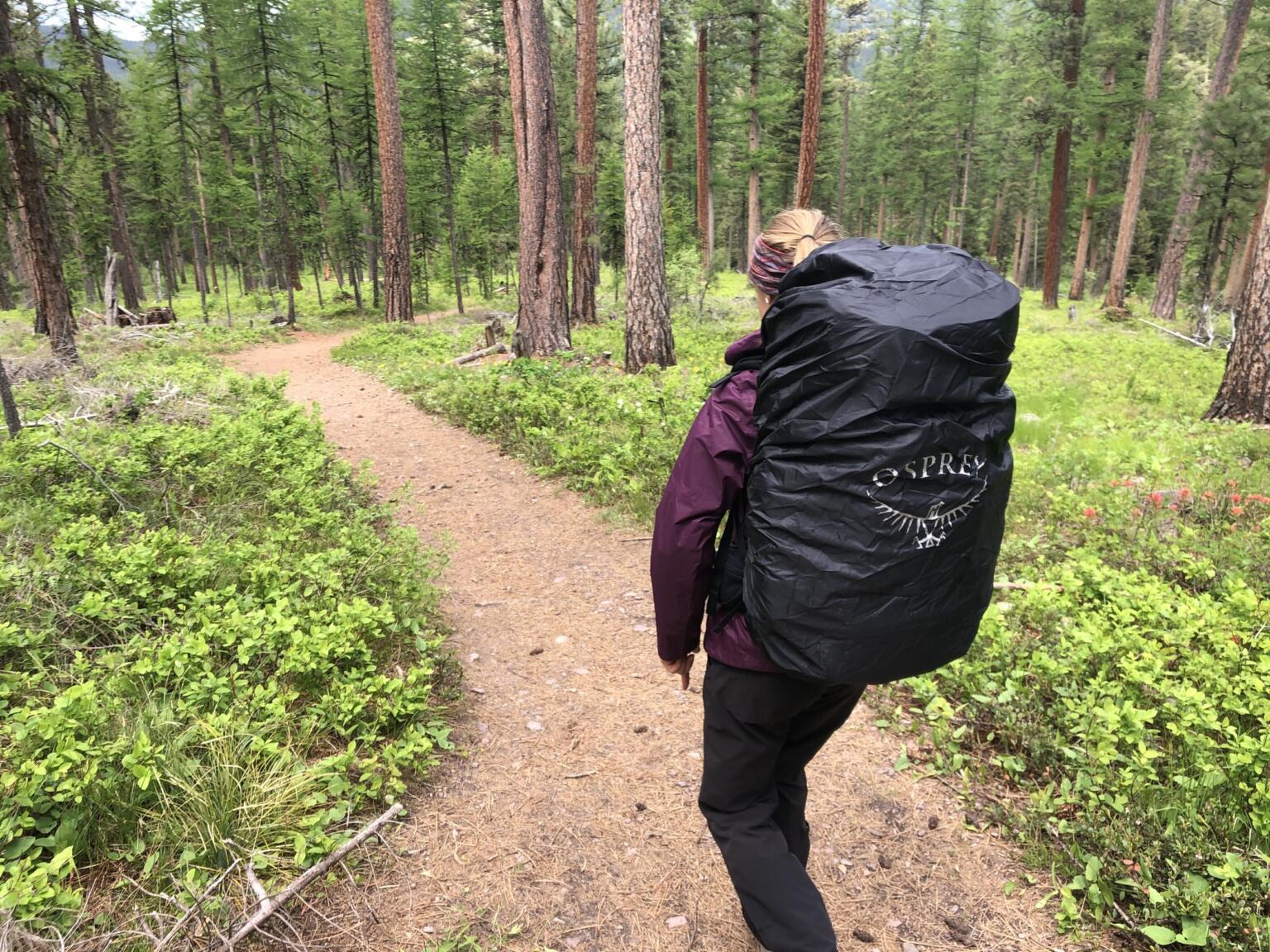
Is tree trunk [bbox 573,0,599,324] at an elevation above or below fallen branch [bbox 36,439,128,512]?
above

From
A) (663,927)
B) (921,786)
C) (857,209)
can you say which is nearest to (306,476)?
(663,927)

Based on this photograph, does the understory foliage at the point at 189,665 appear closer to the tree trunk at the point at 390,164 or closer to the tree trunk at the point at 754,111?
the tree trunk at the point at 390,164

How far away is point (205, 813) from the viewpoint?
2590mm

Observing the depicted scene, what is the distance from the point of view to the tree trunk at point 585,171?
14859 mm

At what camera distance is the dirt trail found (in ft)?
8.64

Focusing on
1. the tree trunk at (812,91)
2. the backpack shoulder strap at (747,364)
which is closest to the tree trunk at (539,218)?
the tree trunk at (812,91)

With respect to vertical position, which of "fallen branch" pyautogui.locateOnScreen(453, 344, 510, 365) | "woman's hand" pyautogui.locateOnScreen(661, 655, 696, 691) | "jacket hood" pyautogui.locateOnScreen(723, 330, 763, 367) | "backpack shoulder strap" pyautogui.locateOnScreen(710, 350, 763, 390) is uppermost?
"jacket hood" pyautogui.locateOnScreen(723, 330, 763, 367)

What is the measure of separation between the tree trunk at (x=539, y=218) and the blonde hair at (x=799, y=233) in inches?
391

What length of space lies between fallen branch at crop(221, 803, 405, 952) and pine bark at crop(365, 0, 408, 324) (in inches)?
660

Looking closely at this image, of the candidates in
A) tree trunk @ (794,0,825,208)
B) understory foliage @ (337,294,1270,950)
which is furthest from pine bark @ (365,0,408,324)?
understory foliage @ (337,294,1270,950)

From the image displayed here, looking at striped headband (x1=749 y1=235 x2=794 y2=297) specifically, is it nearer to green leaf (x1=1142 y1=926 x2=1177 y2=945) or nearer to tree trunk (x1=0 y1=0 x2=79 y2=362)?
green leaf (x1=1142 y1=926 x2=1177 y2=945)

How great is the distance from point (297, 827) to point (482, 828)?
2.47 ft

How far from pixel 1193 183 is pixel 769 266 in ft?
84.6

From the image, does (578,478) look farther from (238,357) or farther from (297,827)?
(238,357)
